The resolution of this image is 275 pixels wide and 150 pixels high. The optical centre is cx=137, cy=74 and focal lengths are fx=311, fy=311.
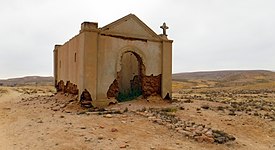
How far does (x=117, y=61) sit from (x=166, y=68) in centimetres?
317

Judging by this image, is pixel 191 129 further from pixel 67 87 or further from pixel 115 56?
pixel 67 87

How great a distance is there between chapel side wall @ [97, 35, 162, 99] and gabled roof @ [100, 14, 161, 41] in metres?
0.28

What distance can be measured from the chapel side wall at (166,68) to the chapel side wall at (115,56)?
0.32 meters

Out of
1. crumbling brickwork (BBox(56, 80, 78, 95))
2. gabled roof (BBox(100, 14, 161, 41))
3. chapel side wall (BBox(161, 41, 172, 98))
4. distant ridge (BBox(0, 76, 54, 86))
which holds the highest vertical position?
gabled roof (BBox(100, 14, 161, 41))

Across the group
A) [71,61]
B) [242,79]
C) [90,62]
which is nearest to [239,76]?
[242,79]

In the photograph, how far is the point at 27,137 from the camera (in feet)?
32.0

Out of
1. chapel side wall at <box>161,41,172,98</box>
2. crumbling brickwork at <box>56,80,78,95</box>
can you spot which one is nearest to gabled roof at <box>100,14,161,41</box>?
chapel side wall at <box>161,41,172,98</box>

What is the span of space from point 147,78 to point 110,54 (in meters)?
2.63

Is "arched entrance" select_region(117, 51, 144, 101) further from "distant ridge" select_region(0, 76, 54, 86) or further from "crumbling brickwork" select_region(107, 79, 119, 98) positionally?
"distant ridge" select_region(0, 76, 54, 86)

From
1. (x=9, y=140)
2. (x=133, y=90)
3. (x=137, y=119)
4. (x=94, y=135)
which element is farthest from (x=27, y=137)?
(x=133, y=90)

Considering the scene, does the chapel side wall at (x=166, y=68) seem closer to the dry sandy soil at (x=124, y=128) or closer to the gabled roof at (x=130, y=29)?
the gabled roof at (x=130, y=29)

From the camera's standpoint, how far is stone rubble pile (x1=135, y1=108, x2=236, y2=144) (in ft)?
33.0

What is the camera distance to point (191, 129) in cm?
1076

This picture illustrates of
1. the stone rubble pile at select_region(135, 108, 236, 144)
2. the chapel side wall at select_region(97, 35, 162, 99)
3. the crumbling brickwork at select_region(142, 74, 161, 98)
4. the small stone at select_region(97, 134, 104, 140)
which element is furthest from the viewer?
the crumbling brickwork at select_region(142, 74, 161, 98)
